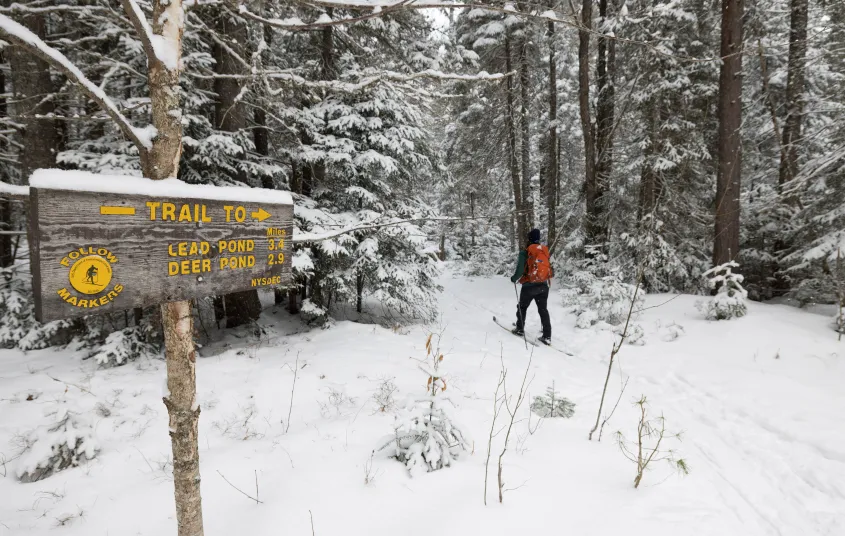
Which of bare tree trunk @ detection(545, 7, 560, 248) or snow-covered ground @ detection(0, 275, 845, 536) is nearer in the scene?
snow-covered ground @ detection(0, 275, 845, 536)

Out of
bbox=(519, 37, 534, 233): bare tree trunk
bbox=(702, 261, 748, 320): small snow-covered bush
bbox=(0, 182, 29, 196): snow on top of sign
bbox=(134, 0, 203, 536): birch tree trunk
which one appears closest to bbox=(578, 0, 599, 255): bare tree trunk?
bbox=(519, 37, 534, 233): bare tree trunk

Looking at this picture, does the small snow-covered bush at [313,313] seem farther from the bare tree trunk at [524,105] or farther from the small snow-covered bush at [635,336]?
the bare tree trunk at [524,105]

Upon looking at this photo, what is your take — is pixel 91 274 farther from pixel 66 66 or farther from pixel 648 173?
pixel 648 173

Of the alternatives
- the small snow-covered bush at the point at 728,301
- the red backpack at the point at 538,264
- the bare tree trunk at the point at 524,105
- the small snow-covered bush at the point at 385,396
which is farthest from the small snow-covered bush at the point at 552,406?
the bare tree trunk at the point at 524,105

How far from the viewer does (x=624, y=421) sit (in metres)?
4.12

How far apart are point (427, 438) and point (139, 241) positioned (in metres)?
2.57

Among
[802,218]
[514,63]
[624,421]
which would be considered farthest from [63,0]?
[802,218]

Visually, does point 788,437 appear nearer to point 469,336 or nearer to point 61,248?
point 469,336

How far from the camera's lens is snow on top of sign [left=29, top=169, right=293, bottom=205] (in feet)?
4.38

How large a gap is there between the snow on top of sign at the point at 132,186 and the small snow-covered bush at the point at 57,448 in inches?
130

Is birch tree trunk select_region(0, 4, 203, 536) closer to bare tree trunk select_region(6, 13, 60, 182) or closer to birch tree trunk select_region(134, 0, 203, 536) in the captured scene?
birch tree trunk select_region(134, 0, 203, 536)

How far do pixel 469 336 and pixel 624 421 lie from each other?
3.84 meters

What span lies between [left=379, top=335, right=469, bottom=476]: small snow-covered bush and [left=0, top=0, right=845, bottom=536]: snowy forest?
0.02m

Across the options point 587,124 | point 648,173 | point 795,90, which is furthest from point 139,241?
point 795,90
